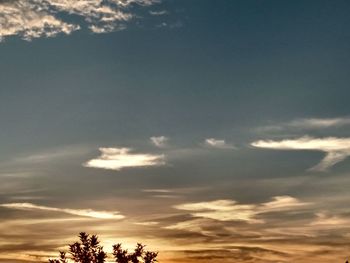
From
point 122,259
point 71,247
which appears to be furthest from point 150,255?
point 71,247

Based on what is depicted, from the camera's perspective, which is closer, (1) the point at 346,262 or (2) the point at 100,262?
(2) the point at 100,262

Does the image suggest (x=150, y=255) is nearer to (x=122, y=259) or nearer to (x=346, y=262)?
(x=122, y=259)

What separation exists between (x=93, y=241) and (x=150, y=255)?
8.07 ft

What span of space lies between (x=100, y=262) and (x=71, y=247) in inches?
55.8

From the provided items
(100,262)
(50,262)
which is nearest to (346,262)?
(100,262)

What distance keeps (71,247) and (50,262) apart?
1.36m

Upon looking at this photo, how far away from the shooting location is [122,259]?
908 inches

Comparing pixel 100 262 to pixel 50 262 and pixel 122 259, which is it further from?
pixel 50 262

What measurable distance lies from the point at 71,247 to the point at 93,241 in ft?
3.07

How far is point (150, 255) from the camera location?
23.3 meters

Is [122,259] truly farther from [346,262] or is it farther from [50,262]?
[346,262]

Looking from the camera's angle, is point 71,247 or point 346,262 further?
point 346,262

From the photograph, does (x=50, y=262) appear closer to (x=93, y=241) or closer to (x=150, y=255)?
(x=93, y=241)

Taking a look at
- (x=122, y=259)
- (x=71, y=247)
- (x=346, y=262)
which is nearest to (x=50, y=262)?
(x=71, y=247)
